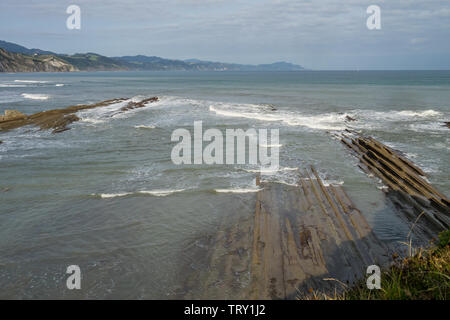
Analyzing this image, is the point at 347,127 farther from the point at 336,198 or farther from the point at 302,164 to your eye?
the point at 336,198

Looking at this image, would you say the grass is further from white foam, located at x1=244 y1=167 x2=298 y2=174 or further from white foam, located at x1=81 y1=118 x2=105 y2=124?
white foam, located at x1=81 y1=118 x2=105 y2=124

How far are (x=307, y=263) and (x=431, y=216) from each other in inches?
209

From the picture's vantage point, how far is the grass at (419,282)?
415cm

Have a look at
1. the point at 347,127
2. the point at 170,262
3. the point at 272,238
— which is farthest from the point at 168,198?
the point at 347,127

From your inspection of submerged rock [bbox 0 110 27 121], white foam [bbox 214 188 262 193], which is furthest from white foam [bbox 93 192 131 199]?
submerged rock [bbox 0 110 27 121]

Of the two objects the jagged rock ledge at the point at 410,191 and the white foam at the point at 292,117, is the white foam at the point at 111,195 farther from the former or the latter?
the white foam at the point at 292,117

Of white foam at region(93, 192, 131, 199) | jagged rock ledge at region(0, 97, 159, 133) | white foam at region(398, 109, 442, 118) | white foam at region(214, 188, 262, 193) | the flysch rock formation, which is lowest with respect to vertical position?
the flysch rock formation

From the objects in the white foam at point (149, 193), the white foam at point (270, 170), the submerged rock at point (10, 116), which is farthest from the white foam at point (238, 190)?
the submerged rock at point (10, 116)

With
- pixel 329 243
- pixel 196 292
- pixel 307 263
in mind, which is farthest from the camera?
pixel 329 243

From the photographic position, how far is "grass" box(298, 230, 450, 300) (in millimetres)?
4148

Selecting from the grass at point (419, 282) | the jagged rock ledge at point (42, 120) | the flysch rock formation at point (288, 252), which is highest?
the jagged rock ledge at point (42, 120)
